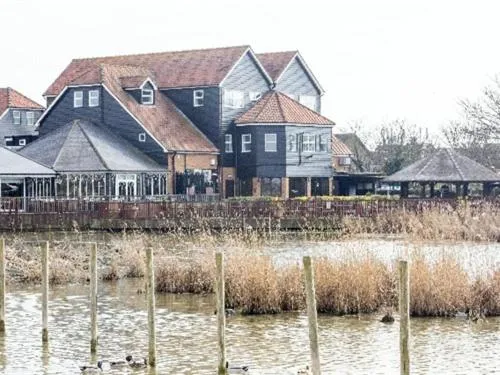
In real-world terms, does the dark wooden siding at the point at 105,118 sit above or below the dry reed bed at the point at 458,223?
above

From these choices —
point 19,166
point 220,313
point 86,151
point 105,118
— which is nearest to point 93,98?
point 105,118

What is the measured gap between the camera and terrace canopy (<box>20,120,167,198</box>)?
241ft

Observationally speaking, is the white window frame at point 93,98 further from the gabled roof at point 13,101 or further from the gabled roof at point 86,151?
the gabled roof at point 13,101

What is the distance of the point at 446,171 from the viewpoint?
235 feet

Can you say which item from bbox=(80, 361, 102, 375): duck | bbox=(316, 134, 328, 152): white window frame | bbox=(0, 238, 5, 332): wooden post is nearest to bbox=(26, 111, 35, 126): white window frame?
bbox=(316, 134, 328, 152): white window frame

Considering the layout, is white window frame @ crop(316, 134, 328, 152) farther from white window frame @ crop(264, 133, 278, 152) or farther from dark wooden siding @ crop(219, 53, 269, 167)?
dark wooden siding @ crop(219, 53, 269, 167)

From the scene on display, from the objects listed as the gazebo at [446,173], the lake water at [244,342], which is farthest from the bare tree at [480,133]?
the lake water at [244,342]

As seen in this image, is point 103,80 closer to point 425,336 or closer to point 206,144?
point 206,144

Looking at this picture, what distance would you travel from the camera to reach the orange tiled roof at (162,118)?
79750 millimetres

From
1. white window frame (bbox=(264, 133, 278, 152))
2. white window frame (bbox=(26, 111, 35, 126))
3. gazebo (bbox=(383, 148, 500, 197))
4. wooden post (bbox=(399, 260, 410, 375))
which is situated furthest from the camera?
white window frame (bbox=(26, 111, 35, 126))

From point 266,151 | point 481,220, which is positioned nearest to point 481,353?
point 481,220

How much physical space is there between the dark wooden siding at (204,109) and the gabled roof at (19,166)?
15154 mm

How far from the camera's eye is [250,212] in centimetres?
6378

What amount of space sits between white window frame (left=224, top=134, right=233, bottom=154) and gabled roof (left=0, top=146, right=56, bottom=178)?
15.8m
